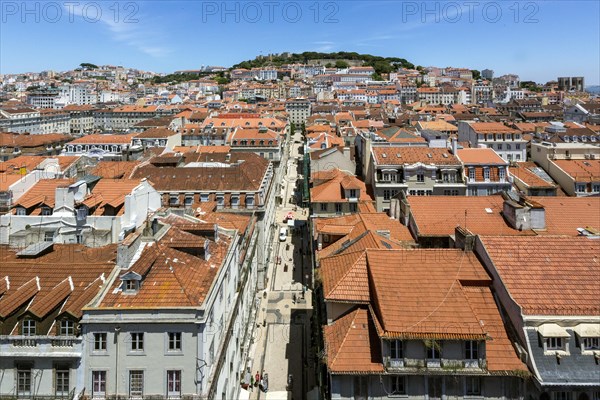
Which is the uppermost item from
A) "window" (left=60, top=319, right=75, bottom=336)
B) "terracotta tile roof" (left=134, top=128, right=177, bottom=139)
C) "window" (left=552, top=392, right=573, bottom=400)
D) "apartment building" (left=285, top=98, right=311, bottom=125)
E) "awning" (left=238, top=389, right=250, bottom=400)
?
"apartment building" (left=285, top=98, right=311, bottom=125)

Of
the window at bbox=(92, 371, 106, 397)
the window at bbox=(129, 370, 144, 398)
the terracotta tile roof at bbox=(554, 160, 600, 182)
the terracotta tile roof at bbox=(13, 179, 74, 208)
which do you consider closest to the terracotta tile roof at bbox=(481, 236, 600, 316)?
the window at bbox=(129, 370, 144, 398)

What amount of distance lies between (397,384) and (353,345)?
252 cm

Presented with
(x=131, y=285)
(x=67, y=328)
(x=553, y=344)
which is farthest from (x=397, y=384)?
(x=67, y=328)

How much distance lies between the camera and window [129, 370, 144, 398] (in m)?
20.4

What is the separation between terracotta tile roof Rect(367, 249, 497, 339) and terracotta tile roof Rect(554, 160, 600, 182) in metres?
38.9

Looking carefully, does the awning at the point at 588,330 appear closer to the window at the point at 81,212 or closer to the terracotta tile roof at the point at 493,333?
the terracotta tile roof at the point at 493,333

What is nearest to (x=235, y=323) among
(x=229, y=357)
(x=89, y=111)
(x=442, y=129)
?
(x=229, y=357)

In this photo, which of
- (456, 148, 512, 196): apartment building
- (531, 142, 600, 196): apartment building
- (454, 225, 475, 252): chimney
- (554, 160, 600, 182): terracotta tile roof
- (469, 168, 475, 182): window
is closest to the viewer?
(454, 225, 475, 252): chimney

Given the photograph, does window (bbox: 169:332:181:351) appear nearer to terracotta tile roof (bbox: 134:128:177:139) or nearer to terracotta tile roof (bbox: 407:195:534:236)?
terracotta tile roof (bbox: 407:195:534:236)

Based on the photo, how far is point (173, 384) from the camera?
20.5 metres

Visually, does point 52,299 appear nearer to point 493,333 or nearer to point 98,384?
point 98,384

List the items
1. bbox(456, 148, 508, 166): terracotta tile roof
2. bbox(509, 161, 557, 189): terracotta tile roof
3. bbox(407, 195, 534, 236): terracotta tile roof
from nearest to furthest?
1. bbox(407, 195, 534, 236): terracotta tile roof
2. bbox(456, 148, 508, 166): terracotta tile roof
3. bbox(509, 161, 557, 189): terracotta tile roof

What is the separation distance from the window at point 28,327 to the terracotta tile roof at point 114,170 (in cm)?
3132

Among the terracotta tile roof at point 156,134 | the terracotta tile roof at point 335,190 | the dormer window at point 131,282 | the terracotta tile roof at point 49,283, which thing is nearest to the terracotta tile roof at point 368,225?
the terracotta tile roof at point 335,190
